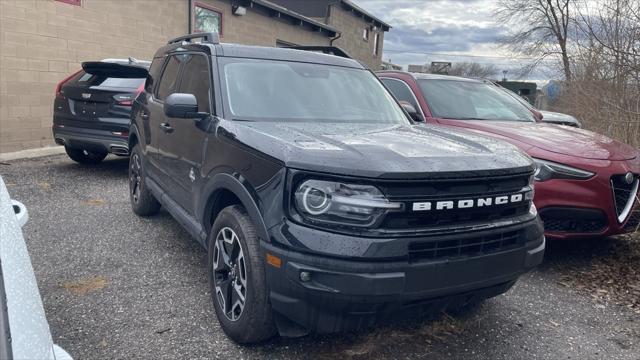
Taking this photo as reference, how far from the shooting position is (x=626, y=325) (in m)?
3.45

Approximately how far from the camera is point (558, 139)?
442cm

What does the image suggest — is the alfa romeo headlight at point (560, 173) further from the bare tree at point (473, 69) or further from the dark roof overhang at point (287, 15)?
the bare tree at point (473, 69)

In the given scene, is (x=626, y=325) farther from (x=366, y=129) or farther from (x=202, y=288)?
(x=202, y=288)

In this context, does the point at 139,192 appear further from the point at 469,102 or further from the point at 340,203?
the point at 469,102

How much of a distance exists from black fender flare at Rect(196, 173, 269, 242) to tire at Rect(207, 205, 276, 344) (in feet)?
0.34

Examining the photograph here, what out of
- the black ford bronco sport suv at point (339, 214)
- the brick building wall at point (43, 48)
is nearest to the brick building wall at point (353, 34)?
the brick building wall at point (43, 48)

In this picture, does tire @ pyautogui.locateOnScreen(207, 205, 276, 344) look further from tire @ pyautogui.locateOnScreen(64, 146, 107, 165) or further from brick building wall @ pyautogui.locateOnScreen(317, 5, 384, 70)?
brick building wall @ pyautogui.locateOnScreen(317, 5, 384, 70)

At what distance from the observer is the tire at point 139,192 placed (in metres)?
5.16

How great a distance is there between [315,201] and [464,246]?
821 mm

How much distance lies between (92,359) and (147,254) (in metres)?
1.68

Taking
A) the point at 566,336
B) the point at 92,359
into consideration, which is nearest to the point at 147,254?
the point at 92,359

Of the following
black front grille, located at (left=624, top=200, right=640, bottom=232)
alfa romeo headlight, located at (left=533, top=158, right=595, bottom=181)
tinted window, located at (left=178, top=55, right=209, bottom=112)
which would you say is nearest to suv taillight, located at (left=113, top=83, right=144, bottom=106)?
tinted window, located at (left=178, top=55, right=209, bottom=112)

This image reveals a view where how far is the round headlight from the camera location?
235 centimetres

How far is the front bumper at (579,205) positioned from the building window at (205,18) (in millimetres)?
10902
